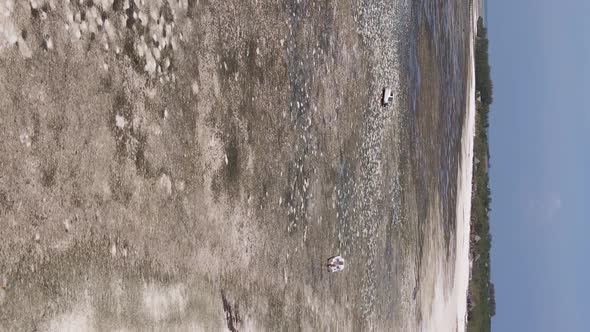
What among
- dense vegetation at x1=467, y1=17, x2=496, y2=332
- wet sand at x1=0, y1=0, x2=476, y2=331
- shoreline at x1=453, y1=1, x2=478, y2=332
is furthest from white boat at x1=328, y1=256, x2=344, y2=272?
dense vegetation at x1=467, y1=17, x2=496, y2=332

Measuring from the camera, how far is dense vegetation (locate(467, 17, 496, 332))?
24141 millimetres

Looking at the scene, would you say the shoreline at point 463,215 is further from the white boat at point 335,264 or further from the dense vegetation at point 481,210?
the white boat at point 335,264

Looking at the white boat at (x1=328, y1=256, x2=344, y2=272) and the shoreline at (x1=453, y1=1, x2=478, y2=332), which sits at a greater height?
the shoreline at (x1=453, y1=1, x2=478, y2=332)

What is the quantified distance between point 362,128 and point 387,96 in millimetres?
1198

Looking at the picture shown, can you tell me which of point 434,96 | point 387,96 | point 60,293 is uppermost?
point 434,96

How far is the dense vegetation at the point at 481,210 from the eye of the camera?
2414 cm

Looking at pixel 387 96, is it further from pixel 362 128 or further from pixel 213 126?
pixel 213 126

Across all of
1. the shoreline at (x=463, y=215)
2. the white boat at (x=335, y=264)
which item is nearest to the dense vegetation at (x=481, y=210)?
the shoreline at (x=463, y=215)

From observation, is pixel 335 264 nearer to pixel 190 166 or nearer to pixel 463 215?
pixel 190 166

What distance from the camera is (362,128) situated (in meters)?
9.84

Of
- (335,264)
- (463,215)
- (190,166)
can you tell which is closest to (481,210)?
(463,215)

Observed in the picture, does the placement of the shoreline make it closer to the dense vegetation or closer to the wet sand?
the dense vegetation

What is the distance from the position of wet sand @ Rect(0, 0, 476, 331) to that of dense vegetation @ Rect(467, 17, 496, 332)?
48.0 feet

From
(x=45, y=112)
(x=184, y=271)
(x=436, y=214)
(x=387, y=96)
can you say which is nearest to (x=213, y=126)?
(x=184, y=271)
